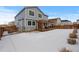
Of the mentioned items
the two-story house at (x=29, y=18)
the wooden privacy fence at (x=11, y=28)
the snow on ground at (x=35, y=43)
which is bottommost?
the snow on ground at (x=35, y=43)

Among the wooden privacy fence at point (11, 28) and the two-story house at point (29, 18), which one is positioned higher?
the two-story house at point (29, 18)

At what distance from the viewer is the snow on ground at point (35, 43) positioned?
7.64ft

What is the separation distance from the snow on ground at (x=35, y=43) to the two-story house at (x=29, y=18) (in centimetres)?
10

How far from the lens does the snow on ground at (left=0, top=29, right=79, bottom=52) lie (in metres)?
2.33

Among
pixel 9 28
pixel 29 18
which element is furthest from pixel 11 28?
pixel 29 18

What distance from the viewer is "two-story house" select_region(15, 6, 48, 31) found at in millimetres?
2363

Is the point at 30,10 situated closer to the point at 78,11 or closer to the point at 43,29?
the point at 43,29

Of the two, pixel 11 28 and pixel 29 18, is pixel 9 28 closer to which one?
pixel 11 28

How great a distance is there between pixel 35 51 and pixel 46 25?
13.9 inches

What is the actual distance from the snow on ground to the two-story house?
0.10 meters

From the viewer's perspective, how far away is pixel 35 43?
2.34 meters

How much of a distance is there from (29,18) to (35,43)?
32 cm

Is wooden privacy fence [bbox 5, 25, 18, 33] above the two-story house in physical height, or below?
below

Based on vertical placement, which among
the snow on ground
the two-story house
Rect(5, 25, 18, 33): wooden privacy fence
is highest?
the two-story house
